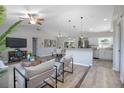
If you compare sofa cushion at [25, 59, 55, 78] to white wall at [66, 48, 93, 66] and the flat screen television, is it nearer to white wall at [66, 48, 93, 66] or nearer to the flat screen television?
the flat screen television

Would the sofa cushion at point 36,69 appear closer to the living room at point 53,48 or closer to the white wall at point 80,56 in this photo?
the living room at point 53,48

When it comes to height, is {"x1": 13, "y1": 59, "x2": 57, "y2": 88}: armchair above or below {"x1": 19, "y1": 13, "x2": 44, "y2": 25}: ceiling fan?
below

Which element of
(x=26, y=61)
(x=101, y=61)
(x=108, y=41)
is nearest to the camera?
(x=26, y=61)

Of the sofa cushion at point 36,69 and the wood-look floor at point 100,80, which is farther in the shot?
the wood-look floor at point 100,80

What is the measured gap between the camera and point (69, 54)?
4035 millimetres

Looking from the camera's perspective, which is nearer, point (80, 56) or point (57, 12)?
point (57, 12)

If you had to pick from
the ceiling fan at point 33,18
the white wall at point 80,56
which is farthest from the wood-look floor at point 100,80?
the ceiling fan at point 33,18

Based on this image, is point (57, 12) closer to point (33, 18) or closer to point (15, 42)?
point (33, 18)

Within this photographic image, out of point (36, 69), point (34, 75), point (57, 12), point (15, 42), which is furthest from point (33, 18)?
point (34, 75)

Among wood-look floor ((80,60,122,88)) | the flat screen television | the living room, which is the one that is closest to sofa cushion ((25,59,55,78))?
the living room

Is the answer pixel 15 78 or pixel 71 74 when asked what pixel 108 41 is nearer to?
pixel 71 74

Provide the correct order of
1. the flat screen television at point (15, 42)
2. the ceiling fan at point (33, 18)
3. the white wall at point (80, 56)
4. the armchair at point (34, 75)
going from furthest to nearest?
the white wall at point (80, 56)
the ceiling fan at point (33, 18)
the flat screen television at point (15, 42)
the armchair at point (34, 75)
